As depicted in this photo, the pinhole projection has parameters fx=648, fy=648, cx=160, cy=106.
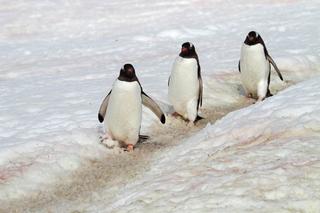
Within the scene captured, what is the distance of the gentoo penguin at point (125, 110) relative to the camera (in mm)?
8203

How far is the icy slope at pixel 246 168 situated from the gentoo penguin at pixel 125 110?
777 millimetres

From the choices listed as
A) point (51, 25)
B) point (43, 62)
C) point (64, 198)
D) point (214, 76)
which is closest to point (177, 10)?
point (51, 25)

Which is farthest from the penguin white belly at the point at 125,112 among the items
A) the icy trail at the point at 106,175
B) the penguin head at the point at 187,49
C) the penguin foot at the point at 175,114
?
the penguin foot at the point at 175,114

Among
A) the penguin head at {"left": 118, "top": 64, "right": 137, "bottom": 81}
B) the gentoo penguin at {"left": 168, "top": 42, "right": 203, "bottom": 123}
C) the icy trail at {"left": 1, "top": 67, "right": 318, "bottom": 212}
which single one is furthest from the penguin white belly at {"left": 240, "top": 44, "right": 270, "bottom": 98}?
the penguin head at {"left": 118, "top": 64, "right": 137, "bottom": 81}

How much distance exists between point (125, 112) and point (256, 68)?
11.8 feet

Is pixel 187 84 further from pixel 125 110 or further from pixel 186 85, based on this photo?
pixel 125 110

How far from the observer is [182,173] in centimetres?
616

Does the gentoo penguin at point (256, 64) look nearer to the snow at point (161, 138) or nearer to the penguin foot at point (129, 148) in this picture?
the snow at point (161, 138)

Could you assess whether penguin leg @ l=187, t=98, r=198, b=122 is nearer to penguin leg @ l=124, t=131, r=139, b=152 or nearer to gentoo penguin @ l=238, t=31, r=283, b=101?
penguin leg @ l=124, t=131, r=139, b=152

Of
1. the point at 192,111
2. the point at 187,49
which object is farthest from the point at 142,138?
the point at 187,49

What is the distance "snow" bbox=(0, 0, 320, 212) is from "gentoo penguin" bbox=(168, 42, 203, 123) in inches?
9.1

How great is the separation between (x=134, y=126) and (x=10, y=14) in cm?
2118

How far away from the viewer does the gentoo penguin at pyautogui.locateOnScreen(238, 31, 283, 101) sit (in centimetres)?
1108

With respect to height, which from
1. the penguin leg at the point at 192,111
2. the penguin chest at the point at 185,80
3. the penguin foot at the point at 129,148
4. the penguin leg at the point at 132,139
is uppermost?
the penguin chest at the point at 185,80
